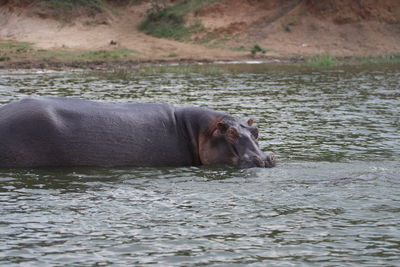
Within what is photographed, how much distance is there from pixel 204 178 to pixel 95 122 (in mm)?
1342

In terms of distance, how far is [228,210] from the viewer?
5.71 metres

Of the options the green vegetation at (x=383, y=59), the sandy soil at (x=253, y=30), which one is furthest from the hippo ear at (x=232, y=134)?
the sandy soil at (x=253, y=30)

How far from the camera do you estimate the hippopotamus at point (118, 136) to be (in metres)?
7.10

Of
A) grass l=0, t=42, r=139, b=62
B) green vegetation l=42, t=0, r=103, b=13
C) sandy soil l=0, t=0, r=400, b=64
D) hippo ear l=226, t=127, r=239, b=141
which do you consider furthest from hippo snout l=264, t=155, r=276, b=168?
green vegetation l=42, t=0, r=103, b=13

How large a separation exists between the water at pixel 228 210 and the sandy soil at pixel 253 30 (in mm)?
18841

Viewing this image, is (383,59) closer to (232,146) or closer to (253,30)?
(253,30)

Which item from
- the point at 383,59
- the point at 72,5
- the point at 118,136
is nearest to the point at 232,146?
the point at 118,136

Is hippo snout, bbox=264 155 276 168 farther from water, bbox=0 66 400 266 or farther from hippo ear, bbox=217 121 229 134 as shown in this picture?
hippo ear, bbox=217 121 229 134

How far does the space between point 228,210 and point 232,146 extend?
5.96ft

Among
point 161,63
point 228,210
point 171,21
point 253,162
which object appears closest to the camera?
point 228,210

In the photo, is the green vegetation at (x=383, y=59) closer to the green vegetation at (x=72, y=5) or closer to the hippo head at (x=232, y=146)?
the green vegetation at (x=72, y=5)

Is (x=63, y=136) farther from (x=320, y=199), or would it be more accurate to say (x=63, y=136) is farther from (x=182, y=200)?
(x=320, y=199)

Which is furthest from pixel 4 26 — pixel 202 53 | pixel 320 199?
pixel 320 199

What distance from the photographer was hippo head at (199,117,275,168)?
288 inches
